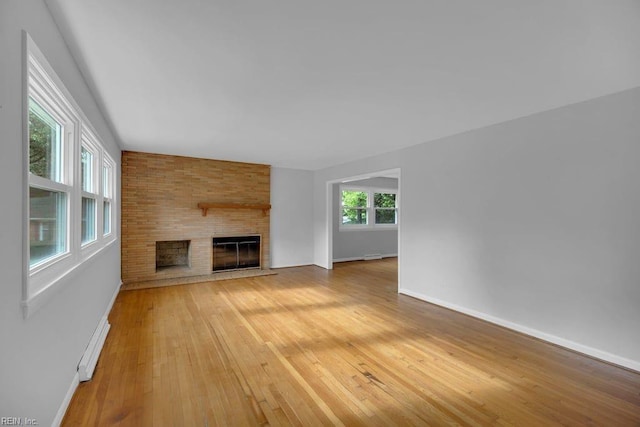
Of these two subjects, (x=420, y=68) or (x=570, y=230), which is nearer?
(x=420, y=68)

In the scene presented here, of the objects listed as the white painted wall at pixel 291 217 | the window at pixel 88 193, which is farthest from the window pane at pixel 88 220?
the white painted wall at pixel 291 217

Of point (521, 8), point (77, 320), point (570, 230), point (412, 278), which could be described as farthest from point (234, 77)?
point (412, 278)

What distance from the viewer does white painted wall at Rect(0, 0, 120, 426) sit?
1.13 metres

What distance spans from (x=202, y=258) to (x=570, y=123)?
5.98m

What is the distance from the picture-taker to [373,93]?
2652mm

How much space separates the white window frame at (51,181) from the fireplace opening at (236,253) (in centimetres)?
A: 324

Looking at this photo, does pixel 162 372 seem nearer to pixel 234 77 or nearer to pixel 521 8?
pixel 234 77

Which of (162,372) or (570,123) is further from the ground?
(570,123)

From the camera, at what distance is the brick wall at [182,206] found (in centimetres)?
523

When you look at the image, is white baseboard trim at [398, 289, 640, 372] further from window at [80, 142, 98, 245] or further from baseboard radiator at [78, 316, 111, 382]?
window at [80, 142, 98, 245]

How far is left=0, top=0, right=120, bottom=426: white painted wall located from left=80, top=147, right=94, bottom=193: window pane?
3.19ft

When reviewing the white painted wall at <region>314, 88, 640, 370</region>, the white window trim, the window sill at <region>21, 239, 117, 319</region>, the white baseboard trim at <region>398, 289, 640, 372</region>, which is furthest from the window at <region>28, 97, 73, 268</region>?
the white window trim

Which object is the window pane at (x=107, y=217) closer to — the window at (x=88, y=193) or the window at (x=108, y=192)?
the window at (x=108, y=192)

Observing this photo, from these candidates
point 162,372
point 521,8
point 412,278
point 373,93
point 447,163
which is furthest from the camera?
point 412,278
